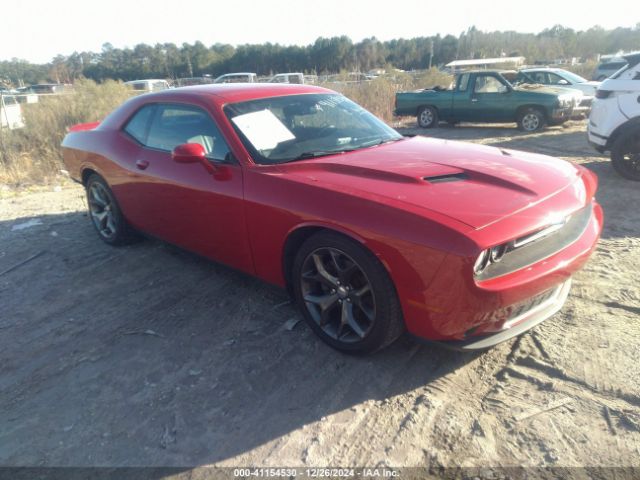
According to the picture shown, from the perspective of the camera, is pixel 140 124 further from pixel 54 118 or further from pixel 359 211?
pixel 54 118

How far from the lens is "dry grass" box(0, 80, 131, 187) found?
8938 millimetres

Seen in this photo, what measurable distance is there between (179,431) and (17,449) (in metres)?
0.80

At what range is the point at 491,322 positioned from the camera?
2352 millimetres

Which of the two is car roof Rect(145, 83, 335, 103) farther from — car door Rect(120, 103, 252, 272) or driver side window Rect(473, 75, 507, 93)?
driver side window Rect(473, 75, 507, 93)

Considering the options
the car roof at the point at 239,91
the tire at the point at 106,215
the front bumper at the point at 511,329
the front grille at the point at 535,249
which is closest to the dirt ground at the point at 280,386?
the front bumper at the point at 511,329

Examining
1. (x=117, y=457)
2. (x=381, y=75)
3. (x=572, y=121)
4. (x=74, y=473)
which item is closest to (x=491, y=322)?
(x=117, y=457)

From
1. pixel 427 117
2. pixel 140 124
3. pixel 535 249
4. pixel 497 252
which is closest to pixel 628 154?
pixel 535 249

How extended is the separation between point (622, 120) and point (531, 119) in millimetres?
5363

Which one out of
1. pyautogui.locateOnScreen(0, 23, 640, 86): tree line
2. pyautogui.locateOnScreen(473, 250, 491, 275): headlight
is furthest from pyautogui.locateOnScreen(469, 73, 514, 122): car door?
pyautogui.locateOnScreen(0, 23, 640, 86): tree line

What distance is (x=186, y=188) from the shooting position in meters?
3.57

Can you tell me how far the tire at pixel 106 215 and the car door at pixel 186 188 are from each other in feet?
0.89

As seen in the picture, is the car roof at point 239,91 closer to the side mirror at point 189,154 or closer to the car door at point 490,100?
the side mirror at point 189,154

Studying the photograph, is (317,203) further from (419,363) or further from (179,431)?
(179,431)

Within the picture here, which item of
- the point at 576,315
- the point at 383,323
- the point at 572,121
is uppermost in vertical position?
the point at 383,323
